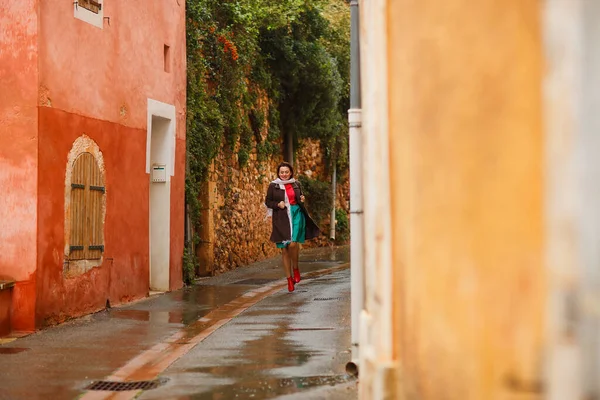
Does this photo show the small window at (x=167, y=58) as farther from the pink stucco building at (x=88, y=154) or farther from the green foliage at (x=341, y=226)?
the green foliage at (x=341, y=226)

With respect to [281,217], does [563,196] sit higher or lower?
lower

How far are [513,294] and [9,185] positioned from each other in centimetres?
767

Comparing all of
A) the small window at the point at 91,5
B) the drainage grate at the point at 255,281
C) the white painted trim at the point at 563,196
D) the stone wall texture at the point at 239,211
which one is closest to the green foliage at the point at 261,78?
the stone wall texture at the point at 239,211

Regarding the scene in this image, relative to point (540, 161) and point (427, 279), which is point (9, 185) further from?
point (540, 161)

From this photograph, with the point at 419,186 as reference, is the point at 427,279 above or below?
below

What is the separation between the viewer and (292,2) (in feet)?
70.6

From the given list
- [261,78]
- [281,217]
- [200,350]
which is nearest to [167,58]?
[281,217]

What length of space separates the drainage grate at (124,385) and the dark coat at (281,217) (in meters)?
6.40

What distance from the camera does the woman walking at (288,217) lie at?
14.3 m

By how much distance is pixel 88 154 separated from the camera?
12.5 meters

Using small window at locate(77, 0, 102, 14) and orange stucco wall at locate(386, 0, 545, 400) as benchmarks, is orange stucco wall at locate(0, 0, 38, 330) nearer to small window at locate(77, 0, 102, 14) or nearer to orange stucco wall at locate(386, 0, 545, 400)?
small window at locate(77, 0, 102, 14)

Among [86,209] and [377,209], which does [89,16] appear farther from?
[377,209]

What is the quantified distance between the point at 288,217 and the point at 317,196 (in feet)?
38.6

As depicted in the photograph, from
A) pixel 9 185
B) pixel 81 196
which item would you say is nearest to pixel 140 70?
pixel 81 196
